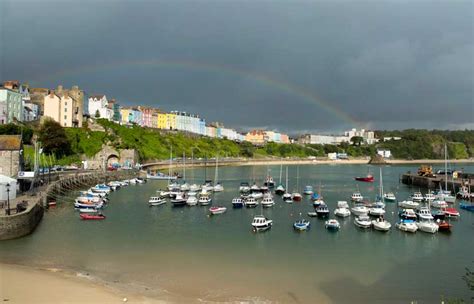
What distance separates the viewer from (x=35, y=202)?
1421 inches

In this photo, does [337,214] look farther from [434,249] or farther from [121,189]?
[121,189]

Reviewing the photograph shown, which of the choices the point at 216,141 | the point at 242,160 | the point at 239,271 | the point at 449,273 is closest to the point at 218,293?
the point at 239,271

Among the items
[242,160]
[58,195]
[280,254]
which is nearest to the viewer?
[280,254]

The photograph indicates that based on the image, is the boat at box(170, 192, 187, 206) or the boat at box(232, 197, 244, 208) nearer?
the boat at box(232, 197, 244, 208)

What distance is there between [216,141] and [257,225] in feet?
425

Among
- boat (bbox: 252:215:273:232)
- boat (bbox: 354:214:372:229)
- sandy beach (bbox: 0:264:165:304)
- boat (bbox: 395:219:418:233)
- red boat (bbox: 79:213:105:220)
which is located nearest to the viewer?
sandy beach (bbox: 0:264:165:304)

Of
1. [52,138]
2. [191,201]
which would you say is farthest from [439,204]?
[52,138]

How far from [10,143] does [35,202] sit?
15.6m

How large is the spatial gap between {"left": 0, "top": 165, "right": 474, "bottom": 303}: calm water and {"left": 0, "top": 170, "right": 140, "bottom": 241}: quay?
0.81m

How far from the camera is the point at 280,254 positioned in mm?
26859

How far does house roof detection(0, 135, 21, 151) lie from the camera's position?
157 feet

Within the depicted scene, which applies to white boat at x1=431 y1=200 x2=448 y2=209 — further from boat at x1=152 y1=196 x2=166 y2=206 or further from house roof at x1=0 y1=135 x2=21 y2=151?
house roof at x1=0 y1=135 x2=21 y2=151

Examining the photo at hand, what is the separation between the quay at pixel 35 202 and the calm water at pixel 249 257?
806 millimetres

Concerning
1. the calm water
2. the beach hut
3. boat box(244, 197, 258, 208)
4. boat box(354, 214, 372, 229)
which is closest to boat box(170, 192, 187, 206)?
boat box(244, 197, 258, 208)
